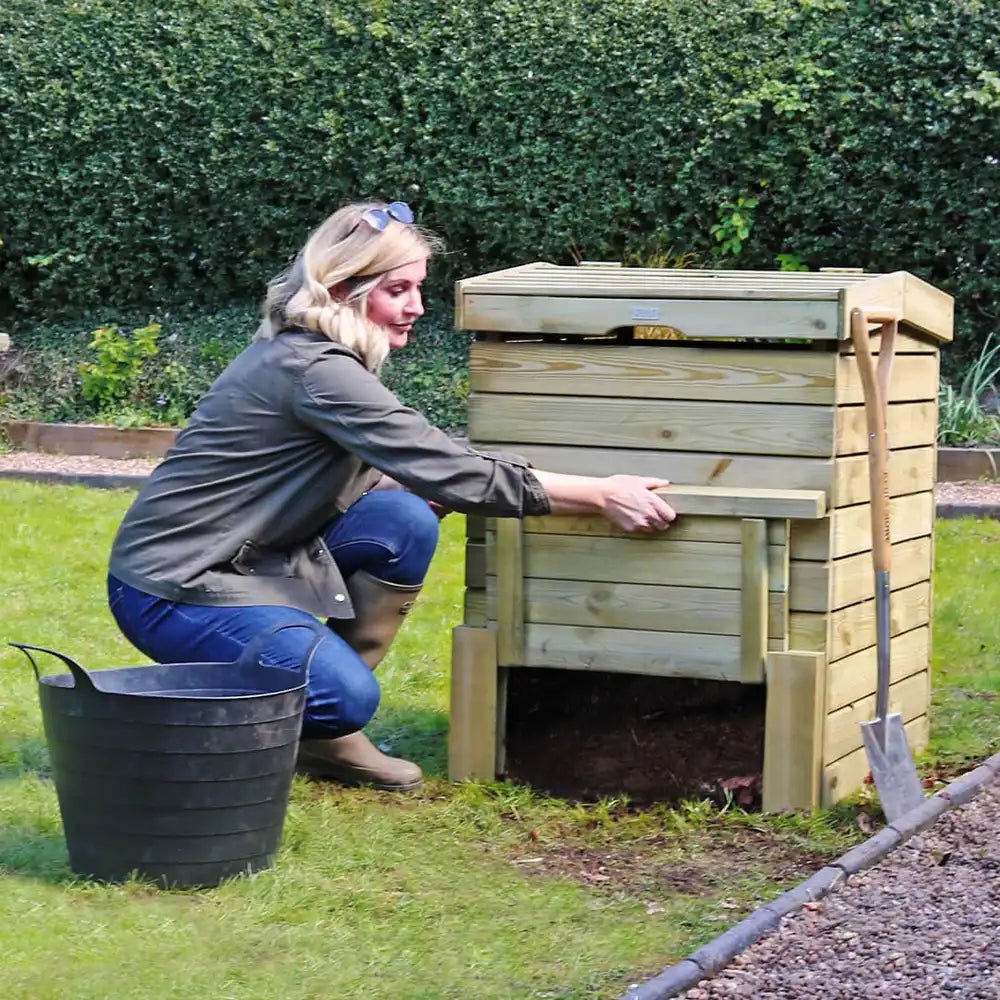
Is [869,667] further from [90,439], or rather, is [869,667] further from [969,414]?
[90,439]

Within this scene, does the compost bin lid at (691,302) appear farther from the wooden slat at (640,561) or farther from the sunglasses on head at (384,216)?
the wooden slat at (640,561)

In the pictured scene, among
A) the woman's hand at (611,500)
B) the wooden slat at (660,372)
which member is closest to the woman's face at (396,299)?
the wooden slat at (660,372)

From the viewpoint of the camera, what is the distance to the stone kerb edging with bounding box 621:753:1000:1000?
284cm

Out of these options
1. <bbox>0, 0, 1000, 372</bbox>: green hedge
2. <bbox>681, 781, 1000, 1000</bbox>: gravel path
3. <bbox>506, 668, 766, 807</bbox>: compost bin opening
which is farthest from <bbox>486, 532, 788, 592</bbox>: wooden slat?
<bbox>0, 0, 1000, 372</bbox>: green hedge

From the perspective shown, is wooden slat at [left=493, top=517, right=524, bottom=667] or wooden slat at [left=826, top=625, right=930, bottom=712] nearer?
wooden slat at [left=826, top=625, right=930, bottom=712]

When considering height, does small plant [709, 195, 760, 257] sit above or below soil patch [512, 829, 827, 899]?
above

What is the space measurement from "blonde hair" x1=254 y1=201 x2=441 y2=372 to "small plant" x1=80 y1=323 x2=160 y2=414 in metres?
7.22

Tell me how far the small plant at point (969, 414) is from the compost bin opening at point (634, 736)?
4.99 metres

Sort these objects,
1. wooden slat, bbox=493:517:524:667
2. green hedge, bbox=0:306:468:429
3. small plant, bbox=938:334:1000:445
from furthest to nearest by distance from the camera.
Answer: green hedge, bbox=0:306:468:429 < small plant, bbox=938:334:1000:445 < wooden slat, bbox=493:517:524:667

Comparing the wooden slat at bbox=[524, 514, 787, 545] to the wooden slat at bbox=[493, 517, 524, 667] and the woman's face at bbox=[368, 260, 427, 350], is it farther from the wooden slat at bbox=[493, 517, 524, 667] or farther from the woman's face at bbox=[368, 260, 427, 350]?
the woman's face at bbox=[368, 260, 427, 350]

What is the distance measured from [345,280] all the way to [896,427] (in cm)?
147

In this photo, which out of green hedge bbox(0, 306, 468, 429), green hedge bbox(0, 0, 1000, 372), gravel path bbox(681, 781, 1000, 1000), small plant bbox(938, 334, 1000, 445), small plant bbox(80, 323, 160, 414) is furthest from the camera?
small plant bbox(80, 323, 160, 414)

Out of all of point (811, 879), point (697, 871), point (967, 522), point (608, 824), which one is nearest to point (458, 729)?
point (608, 824)

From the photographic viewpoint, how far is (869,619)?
419 cm
